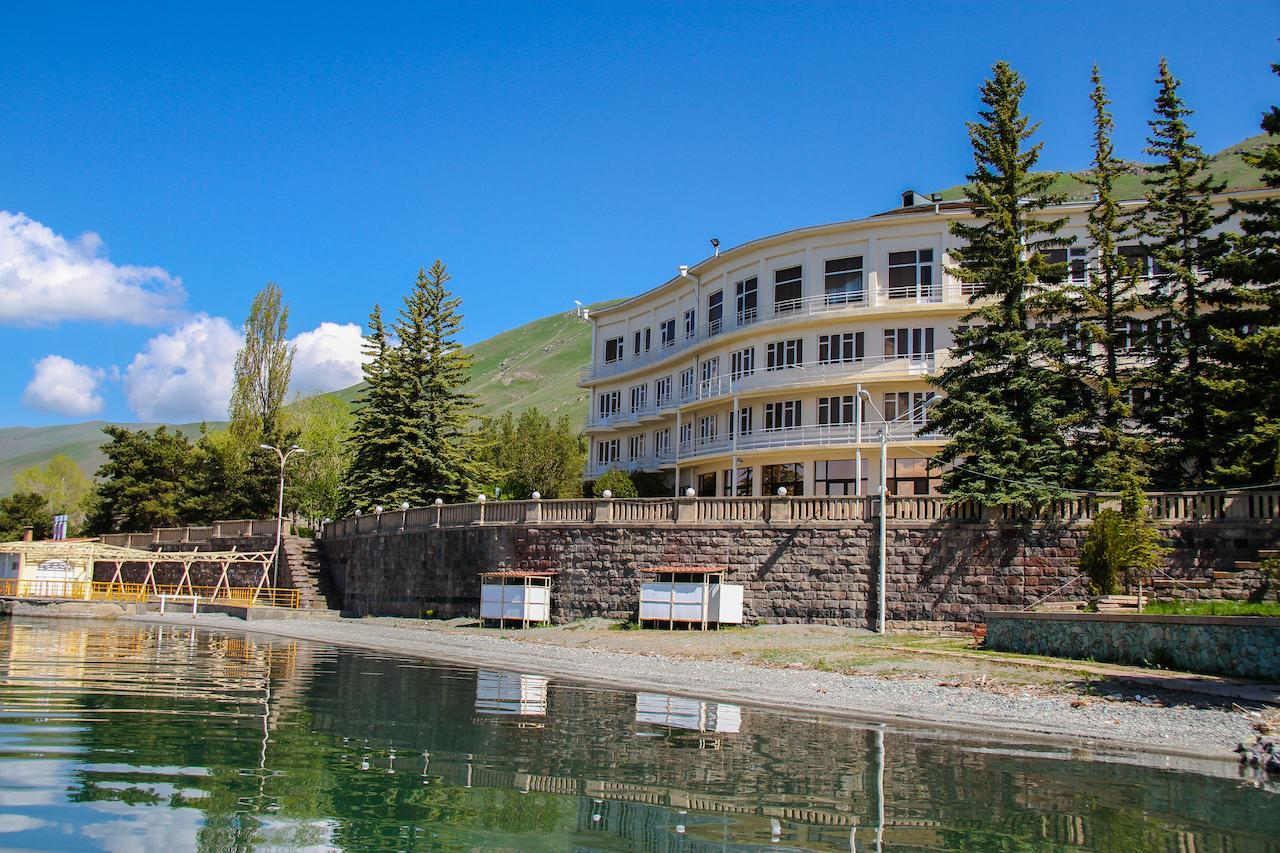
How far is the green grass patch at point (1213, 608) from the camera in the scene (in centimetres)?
2274

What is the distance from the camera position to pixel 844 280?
150ft

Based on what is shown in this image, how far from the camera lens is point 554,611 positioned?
3922 centimetres

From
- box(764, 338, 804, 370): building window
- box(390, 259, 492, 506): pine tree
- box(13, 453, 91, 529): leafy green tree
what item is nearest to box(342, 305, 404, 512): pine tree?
box(390, 259, 492, 506): pine tree

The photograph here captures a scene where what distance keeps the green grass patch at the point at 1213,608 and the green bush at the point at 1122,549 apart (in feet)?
6.06

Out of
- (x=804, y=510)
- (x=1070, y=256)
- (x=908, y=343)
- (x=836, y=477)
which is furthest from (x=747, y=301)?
(x=804, y=510)

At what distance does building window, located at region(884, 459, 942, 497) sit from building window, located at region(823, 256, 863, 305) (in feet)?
23.3

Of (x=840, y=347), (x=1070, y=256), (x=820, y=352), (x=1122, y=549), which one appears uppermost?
(x=1070, y=256)

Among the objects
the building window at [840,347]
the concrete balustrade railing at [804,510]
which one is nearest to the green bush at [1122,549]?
the concrete balustrade railing at [804,510]

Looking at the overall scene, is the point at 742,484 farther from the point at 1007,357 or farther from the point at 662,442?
the point at 1007,357

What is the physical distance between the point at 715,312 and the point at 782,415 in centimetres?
701

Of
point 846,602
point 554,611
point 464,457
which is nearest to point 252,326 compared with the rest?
point 464,457

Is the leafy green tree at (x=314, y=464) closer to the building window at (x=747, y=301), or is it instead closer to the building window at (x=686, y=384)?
the building window at (x=686, y=384)

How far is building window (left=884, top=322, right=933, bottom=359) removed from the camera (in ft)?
145

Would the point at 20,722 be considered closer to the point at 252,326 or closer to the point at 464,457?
the point at 464,457
